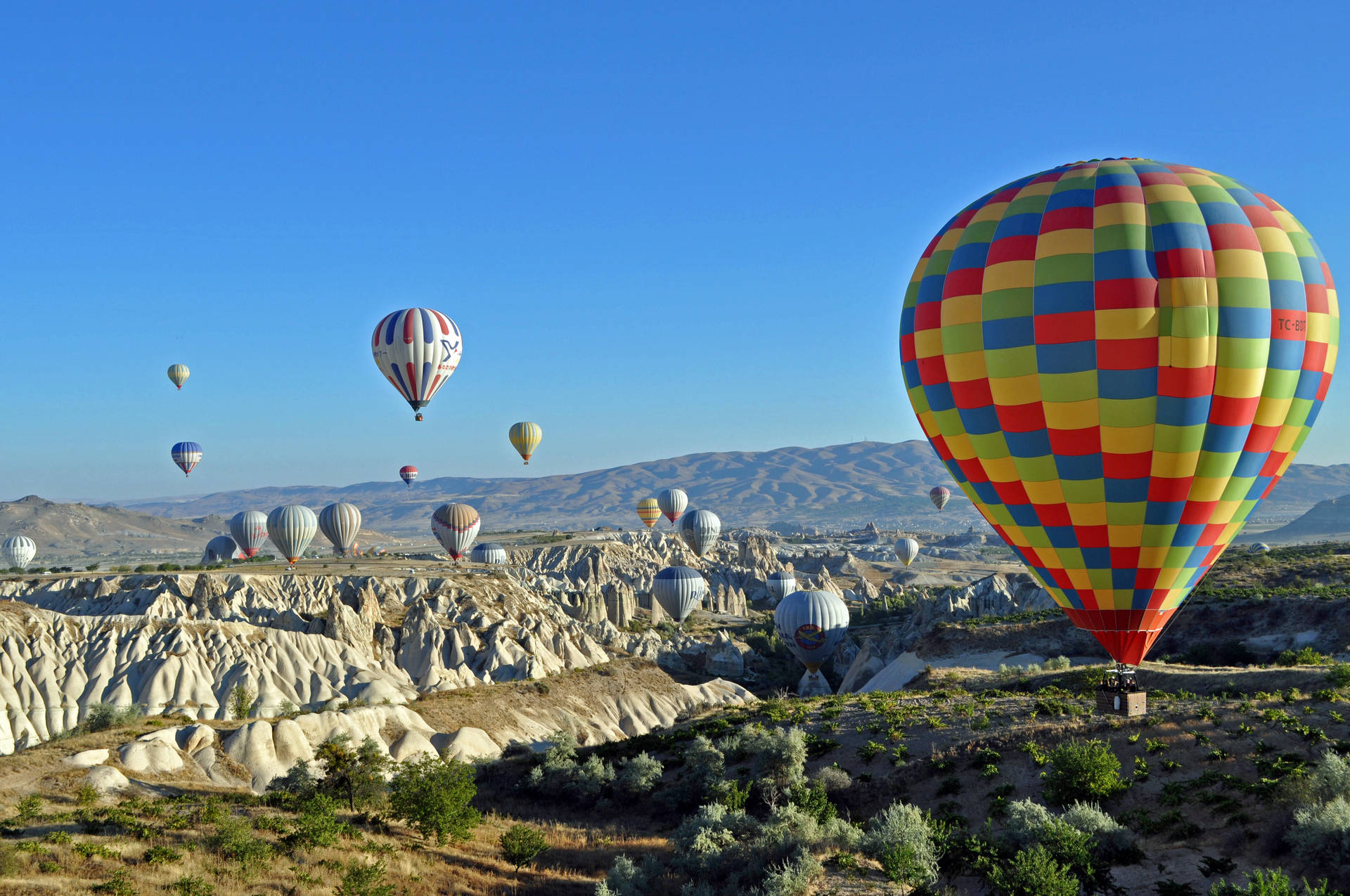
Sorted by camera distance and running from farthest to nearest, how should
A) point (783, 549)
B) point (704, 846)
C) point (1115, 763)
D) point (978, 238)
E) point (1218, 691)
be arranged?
point (783, 549) < point (1218, 691) < point (978, 238) < point (1115, 763) < point (704, 846)

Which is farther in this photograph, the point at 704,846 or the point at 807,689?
the point at 807,689

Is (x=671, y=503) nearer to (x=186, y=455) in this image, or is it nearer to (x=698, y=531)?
(x=698, y=531)

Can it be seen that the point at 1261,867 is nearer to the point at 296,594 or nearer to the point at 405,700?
the point at 405,700

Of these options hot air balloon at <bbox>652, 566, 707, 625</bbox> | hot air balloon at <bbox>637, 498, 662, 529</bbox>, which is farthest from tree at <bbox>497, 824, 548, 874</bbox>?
hot air balloon at <bbox>637, 498, 662, 529</bbox>

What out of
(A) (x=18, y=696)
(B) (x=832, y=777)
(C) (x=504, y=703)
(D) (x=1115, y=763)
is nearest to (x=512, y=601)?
(C) (x=504, y=703)

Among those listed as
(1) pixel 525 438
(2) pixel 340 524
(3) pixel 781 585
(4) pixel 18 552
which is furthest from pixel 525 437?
(4) pixel 18 552

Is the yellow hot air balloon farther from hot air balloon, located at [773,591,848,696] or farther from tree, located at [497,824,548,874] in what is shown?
tree, located at [497,824,548,874]
